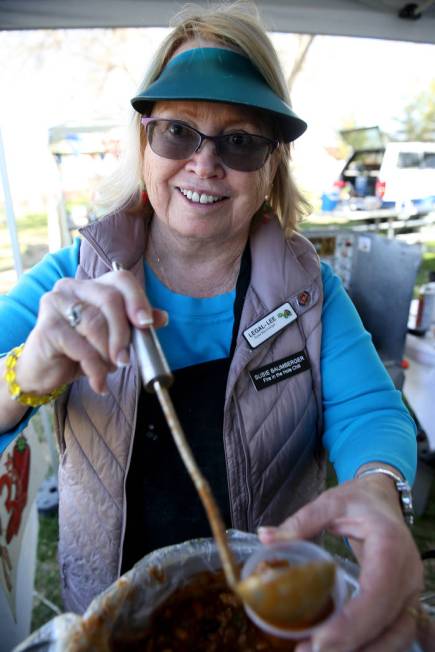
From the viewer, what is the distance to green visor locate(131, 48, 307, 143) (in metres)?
1.05

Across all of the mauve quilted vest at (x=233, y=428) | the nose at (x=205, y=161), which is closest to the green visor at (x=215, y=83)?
the nose at (x=205, y=161)

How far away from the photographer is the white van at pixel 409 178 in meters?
7.25

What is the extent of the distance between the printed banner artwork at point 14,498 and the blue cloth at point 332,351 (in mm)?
516

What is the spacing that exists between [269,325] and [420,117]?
14.2 m

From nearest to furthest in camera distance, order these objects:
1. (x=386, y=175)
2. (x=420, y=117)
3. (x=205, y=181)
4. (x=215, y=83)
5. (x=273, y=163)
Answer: (x=215, y=83), (x=205, y=181), (x=273, y=163), (x=386, y=175), (x=420, y=117)

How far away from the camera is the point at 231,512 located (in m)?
1.20

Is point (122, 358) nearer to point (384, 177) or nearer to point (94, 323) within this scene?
point (94, 323)

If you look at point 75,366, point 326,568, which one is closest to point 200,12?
point 75,366

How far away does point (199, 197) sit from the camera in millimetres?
1181

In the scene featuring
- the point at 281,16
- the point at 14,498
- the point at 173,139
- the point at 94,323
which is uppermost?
the point at 281,16

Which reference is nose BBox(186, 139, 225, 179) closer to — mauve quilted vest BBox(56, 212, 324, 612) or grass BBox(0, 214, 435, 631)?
mauve quilted vest BBox(56, 212, 324, 612)

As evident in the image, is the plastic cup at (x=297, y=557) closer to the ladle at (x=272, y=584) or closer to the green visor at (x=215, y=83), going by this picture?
the ladle at (x=272, y=584)

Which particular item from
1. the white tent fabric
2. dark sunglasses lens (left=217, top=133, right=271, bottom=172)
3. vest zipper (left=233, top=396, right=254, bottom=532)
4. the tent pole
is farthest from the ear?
the tent pole

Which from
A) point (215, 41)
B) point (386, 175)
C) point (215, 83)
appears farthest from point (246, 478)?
point (386, 175)
